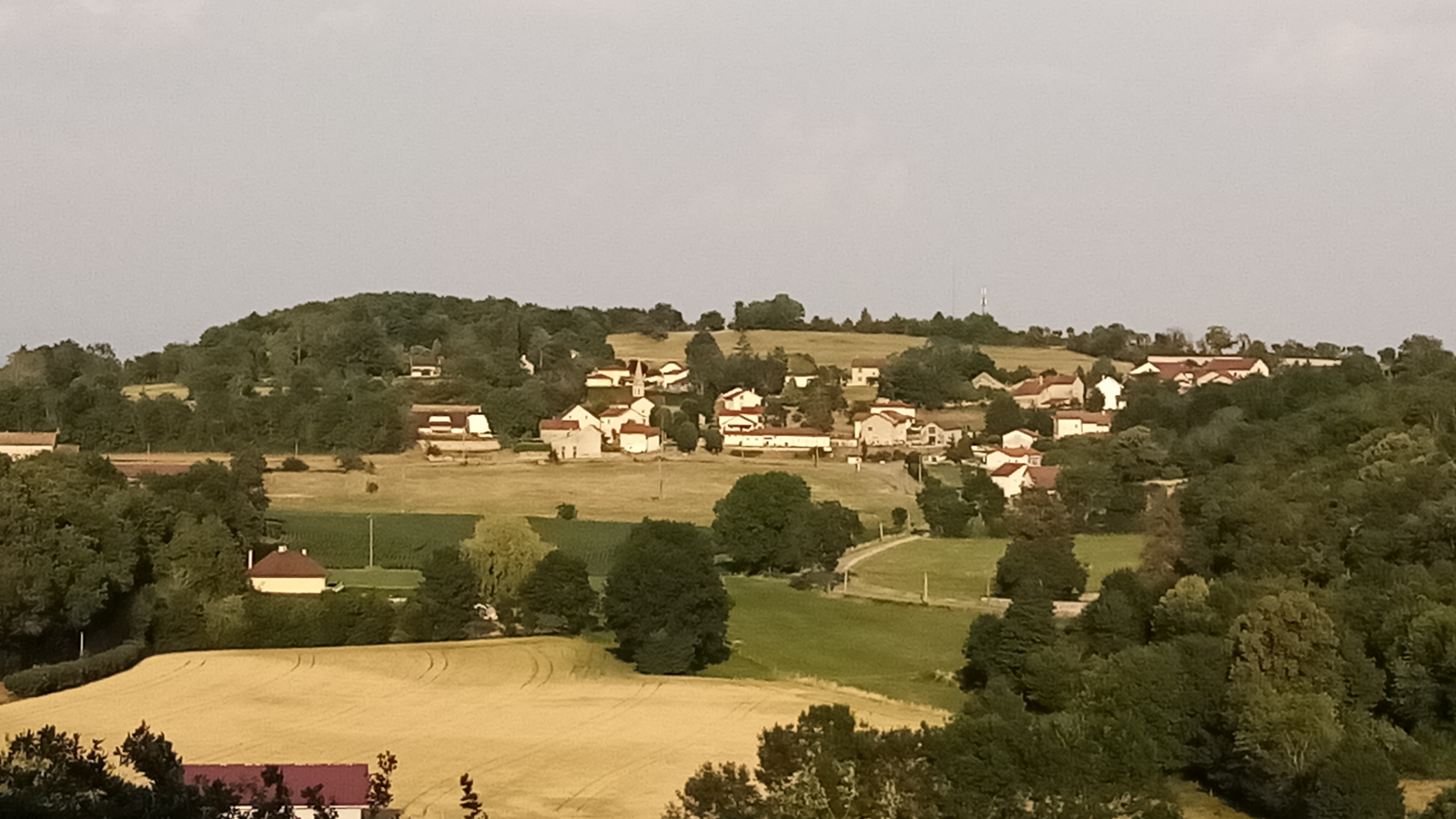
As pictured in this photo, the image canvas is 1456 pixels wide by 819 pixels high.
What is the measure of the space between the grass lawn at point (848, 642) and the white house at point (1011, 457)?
2312 cm

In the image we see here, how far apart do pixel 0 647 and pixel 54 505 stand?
5364 millimetres

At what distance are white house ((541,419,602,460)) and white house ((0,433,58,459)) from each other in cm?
2054

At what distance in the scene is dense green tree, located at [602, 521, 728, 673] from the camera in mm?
36031

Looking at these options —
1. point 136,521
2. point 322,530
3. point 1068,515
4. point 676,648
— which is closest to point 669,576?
point 676,648

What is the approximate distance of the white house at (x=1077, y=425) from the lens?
77.6m

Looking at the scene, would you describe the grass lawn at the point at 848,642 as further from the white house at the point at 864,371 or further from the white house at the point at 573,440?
the white house at the point at 864,371

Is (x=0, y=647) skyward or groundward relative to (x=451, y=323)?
groundward

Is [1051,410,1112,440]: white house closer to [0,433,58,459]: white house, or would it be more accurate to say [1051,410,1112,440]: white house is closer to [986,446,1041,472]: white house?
[986,446,1041,472]: white house

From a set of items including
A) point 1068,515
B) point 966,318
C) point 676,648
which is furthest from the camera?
point 966,318

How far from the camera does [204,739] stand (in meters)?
26.8

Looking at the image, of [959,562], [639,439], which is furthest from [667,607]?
[639,439]

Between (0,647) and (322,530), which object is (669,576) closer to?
(0,647)

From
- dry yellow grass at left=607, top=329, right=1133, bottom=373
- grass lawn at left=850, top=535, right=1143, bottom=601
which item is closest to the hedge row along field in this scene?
grass lawn at left=850, top=535, right=1143, bottom=601

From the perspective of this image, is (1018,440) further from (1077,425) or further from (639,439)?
(639,439)
